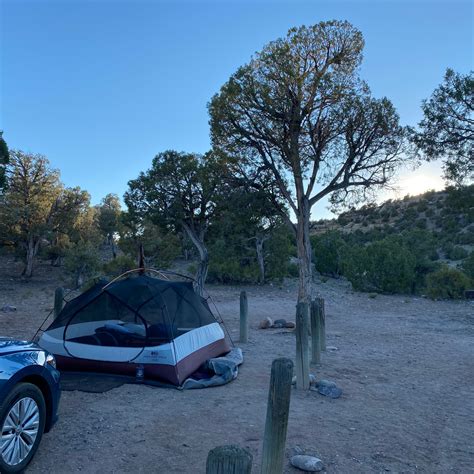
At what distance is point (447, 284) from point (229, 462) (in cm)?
2050

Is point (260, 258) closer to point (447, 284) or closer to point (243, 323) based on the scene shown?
point (447, 284)

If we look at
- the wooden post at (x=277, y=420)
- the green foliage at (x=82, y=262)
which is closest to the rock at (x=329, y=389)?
the wooden post at (x=277, y=420)

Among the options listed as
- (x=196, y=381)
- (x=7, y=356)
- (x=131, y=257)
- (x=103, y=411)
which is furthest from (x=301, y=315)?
(x=131, y=257)

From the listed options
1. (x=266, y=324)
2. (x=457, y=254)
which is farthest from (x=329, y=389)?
(x=457, y=254)

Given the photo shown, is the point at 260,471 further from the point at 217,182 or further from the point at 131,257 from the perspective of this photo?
the point at 131,257

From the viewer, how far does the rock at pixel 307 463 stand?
4.17 metres

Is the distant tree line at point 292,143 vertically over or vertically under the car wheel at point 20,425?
over

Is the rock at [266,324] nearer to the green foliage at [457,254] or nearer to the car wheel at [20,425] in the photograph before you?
the car wheel at [20,425]

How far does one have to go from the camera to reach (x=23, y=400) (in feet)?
13.2

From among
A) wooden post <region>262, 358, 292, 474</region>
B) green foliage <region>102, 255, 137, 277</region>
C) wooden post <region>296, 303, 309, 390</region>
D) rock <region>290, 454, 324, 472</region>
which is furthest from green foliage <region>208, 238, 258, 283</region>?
wooden post <region>262, 358, 292, 474</region>

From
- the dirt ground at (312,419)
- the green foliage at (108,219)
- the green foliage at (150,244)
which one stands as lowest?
the dirt ground at (312,419)

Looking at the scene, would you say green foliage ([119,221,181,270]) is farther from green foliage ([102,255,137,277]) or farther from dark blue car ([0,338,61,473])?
dark blue car ([0,338,61,473])

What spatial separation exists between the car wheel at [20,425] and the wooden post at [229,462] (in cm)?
226

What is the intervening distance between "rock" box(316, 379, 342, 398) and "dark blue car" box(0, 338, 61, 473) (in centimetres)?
381
